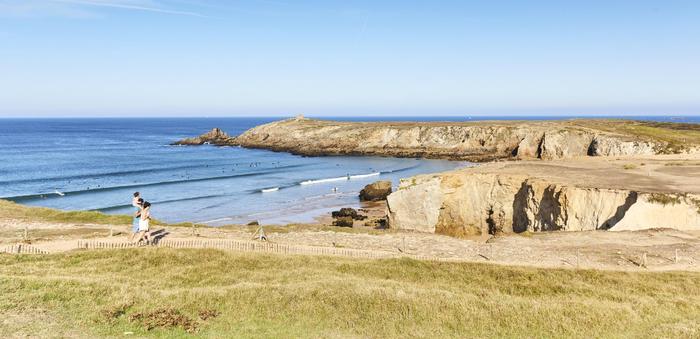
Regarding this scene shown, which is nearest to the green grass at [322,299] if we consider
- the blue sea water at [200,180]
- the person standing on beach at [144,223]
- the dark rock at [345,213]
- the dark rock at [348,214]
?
the person standing on beach at [144,223]

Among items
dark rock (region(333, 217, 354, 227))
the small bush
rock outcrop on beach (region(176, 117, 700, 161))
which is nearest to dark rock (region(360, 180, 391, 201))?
dark rock (region(333, 217, 354, 227))

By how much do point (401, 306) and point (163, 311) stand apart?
7.26 meters

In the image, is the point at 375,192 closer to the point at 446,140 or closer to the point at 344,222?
the point at 344,222

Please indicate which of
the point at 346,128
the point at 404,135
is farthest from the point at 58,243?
the point at 346,128

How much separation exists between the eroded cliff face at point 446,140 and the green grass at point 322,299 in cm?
6483

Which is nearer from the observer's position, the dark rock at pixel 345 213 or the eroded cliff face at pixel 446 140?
the dark rock at pixel 345 213

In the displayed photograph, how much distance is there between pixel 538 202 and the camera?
121 feet

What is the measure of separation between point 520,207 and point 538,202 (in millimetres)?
2213

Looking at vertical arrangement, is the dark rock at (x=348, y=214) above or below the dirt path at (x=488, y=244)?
below

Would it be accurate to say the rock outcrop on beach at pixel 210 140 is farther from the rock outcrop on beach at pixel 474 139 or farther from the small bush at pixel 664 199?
the small bush at pixel 664 199

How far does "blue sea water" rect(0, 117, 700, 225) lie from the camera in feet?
182

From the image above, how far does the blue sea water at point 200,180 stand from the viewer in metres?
55.3

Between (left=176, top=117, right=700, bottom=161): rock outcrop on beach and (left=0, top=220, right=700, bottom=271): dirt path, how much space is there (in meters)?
52.5

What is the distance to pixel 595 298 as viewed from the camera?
59.7ft
